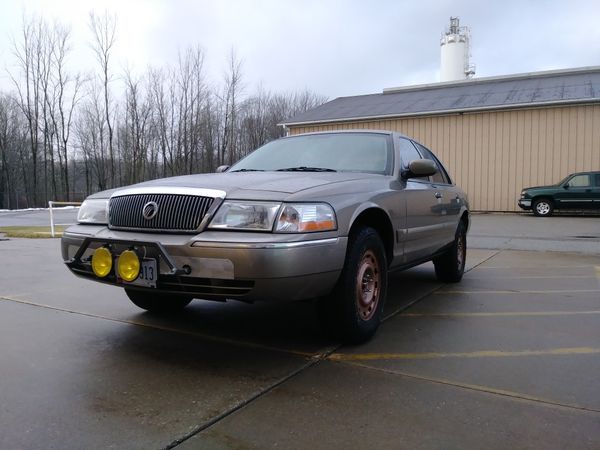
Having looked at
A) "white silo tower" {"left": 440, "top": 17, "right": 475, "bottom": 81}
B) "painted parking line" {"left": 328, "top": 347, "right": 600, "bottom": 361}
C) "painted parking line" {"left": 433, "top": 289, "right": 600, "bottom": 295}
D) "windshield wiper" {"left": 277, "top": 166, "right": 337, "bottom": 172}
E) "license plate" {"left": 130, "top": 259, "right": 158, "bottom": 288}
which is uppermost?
"white silo tower" {"left": 440, "top": 17, "right": 475, "bottom": 81}

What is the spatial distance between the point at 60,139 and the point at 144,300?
4175 centimetres

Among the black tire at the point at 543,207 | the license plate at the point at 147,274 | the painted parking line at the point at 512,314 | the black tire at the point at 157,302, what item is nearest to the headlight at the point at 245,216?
the license plate at the point at 147,274

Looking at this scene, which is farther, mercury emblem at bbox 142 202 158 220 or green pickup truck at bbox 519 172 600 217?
green pickup truck at bbox 519 172 600 217

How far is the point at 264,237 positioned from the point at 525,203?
17231 millimetres

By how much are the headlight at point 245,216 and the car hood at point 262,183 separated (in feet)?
0.19

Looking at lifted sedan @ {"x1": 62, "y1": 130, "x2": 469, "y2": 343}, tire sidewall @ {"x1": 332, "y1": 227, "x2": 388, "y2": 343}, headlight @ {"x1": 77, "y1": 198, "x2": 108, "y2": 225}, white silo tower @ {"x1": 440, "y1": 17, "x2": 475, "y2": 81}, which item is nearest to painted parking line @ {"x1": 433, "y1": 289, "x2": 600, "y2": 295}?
lifted sedan @ {"x1": 62, "y1": 130, "x2": 469, "y2": 343}

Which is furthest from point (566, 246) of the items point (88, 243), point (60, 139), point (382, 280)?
point (60, 139)

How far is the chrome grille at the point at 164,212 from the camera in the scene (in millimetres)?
3031

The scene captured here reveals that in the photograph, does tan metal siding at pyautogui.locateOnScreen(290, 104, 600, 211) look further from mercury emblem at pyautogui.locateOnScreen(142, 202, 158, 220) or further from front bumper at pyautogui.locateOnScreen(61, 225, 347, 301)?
mercury emblem at pyautogui.locateOnScreen(142, 202, 158, 220)

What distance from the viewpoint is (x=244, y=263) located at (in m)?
2.78

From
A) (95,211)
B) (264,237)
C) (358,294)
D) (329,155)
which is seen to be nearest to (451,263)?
(329,155)

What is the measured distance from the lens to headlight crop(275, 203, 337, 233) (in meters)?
2.91

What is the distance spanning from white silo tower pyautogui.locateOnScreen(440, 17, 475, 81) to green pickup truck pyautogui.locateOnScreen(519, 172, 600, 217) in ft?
96.1

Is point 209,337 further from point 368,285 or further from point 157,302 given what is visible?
point 368,285
